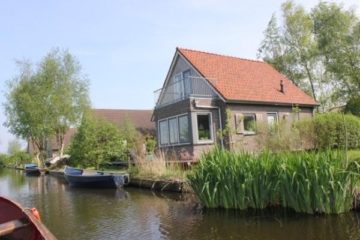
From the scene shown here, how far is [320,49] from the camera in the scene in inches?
1571

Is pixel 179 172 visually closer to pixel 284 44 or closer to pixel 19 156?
pixel 284 44

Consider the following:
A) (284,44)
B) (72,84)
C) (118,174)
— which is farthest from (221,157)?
(72,84)

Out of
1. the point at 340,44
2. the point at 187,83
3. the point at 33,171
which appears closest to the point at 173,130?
the point at 187,83

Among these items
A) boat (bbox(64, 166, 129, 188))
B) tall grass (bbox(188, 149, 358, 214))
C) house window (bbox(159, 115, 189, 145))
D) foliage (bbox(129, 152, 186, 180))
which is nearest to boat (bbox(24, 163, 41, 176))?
house window (bbox(159, 115, 189, 145))

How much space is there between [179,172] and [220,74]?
35.7 ft

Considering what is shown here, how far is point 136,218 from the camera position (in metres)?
12.2

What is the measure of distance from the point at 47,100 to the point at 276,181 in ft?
123

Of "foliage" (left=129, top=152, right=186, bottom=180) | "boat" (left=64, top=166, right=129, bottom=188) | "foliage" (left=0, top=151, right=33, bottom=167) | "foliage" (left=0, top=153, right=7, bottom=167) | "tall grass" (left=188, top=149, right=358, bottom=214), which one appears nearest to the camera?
"tall grass" (left=188, top=149, right=358, bottom=214)

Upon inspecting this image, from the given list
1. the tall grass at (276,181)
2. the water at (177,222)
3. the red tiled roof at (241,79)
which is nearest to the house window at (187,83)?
the red tiled roof at (241,79)

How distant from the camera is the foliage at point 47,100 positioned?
43.7m

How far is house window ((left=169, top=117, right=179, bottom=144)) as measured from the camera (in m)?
25.9

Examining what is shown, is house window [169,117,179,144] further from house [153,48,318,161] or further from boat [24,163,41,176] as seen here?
boat [24,163,41,176]

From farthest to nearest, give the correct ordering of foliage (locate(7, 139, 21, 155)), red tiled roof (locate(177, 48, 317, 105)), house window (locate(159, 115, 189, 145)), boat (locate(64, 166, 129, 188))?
foliage (locate(7, 139, 21, 155))
red tiled roof (locate(177, 48, 317, 105))
house window (locate(159, 115, 189, 145))
boat (locate(64, 166, 129, 188))

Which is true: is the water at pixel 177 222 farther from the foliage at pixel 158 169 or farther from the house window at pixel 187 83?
the house window at pixel 187 83
